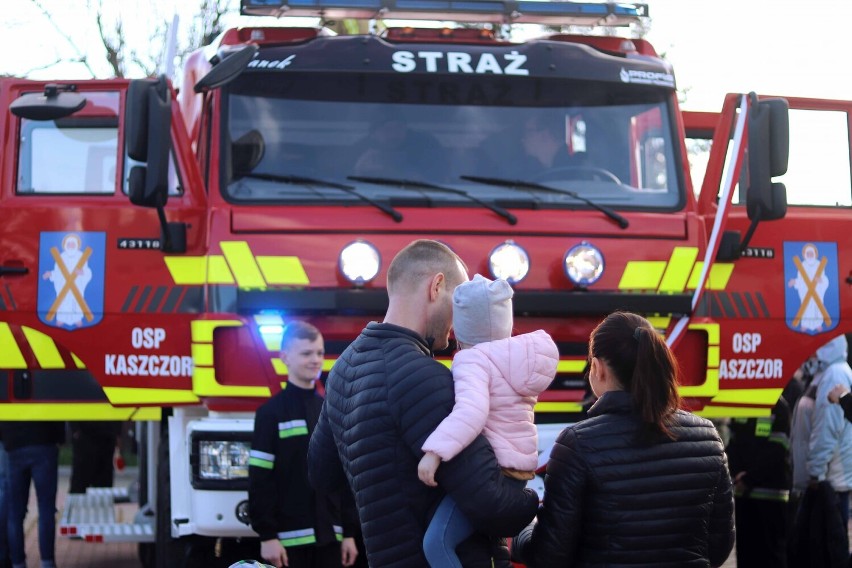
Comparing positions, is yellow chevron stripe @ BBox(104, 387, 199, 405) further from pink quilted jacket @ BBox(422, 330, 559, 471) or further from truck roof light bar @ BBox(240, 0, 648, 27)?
pink quilted jacket @ BBox(422, 330, 559, 471)

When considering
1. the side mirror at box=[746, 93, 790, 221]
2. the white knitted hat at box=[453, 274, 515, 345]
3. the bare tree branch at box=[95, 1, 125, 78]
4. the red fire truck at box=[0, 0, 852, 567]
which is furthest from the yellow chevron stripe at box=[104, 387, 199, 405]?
the bare tree branch at box=[95, 1, 125, 78]

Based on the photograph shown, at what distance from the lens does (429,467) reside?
137 inches

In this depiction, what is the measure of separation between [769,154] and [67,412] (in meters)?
3.69

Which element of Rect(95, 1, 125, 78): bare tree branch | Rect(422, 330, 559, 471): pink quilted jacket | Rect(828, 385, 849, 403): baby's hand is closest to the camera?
Rect(422, 330, 559, 471): pink quilted jacket

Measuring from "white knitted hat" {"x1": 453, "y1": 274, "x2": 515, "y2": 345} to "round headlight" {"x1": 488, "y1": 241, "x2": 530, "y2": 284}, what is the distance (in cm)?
254

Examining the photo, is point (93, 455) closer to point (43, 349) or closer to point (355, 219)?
point (43, 349)

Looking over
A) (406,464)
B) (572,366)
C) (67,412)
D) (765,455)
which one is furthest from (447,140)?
(406,464)

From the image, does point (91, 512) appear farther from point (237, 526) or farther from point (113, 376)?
point (237, 526)

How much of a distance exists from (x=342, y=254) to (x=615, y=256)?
128 cm

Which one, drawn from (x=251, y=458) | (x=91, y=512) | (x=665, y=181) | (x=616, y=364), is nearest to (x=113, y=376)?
(x=251, y=458)

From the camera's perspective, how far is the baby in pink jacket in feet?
11.7

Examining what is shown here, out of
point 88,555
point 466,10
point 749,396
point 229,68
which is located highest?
point 466,10

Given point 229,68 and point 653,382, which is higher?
point 229,68

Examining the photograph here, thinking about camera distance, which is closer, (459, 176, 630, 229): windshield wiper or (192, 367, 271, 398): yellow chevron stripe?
(192, 367, 271, 398): yellow chevron stripe
